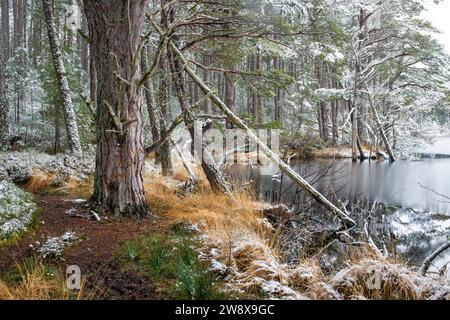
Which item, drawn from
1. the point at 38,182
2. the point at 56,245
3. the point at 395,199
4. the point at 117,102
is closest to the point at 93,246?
the point at 56,245

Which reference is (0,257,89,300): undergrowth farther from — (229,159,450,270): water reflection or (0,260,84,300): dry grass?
(229,159,450,270): water reflection

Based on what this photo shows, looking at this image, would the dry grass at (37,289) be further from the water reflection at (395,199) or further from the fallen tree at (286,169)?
the water reflection at (395,199)

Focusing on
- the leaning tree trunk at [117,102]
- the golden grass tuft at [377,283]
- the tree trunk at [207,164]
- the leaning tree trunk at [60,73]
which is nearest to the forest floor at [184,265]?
the golden grass tuft at [377,283]

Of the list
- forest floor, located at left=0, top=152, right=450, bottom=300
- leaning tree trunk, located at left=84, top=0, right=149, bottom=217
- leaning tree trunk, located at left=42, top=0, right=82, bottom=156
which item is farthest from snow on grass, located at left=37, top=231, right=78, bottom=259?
leaning tree trunk, located at left=42, top=0, right=82, bottom=156

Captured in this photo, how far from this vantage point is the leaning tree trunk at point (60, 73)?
10.5 m

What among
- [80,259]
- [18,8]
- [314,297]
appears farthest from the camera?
[18,8]

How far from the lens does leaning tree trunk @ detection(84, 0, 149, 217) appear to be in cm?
481

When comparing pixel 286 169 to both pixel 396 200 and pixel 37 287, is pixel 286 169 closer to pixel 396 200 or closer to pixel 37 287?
pixel 37 287

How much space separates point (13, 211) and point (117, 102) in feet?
6.16

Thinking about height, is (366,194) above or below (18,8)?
below

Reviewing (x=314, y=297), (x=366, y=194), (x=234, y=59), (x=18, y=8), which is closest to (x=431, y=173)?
(x=366, y=194)

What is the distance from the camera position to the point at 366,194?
33.3 ft

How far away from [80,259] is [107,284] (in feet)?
2.27
